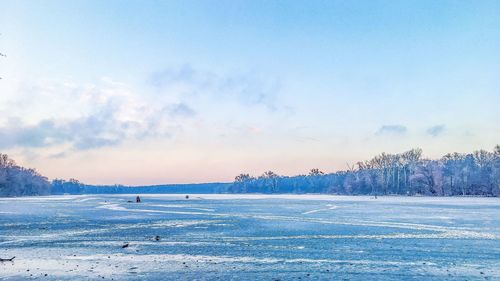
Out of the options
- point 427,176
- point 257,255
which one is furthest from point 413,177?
point 257,255

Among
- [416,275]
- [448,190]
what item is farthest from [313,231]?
[448,190]

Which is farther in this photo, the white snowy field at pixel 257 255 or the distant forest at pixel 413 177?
the distant forest at pixel 413 177

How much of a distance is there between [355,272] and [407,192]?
143 m

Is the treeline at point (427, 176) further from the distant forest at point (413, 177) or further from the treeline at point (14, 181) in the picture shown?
the treeline at point (14, 181)

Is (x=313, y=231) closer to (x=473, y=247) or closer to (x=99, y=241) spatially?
(x=473, y=247)

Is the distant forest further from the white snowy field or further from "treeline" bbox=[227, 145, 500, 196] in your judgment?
the white snowy field

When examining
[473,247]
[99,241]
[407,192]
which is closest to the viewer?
[473,247]

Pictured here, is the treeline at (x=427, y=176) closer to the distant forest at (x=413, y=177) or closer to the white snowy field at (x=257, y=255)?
the distant forest at (x=413, y=177)

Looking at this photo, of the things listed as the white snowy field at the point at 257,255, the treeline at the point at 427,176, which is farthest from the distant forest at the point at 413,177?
the white snowy field at the point at 257,255

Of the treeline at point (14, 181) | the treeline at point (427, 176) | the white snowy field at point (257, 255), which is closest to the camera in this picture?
the white snowy field at point (257, 255)

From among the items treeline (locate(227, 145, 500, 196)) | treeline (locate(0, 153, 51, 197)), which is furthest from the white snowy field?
treeline (locate(0, 153, 51, 197))

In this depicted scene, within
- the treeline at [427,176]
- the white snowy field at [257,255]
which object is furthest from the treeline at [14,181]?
the white snowy field at [257,255]

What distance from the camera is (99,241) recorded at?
2016 cm

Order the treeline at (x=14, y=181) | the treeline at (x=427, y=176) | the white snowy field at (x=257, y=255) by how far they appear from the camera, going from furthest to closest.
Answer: the treeline at (x=14, y=181)
the treeline at (x=427, y=176)
the white snowy field at (x=257, y=255)
